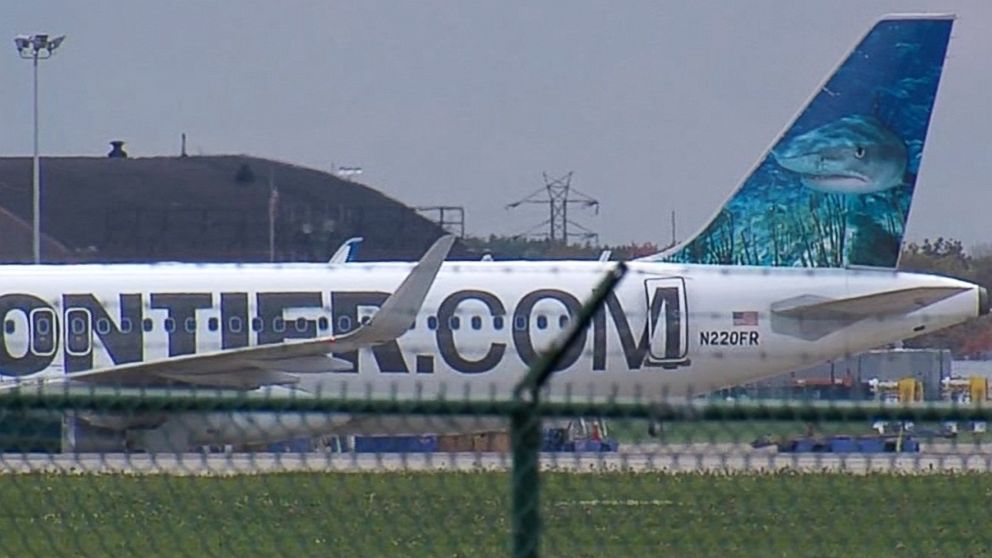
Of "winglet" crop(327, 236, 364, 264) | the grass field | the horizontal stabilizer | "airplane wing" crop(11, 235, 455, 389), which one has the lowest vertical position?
the grass field

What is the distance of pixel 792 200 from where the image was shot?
24281 mm

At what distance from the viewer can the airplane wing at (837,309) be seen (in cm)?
2206

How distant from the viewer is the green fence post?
5.00 m

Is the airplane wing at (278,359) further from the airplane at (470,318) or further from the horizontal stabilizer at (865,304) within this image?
the horizontal stabilizer at (865,304)

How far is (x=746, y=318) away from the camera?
74.9 feet

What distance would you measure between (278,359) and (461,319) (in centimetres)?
231

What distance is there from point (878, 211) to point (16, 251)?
26.7 metres

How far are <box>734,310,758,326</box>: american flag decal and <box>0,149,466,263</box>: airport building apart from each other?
20316mm

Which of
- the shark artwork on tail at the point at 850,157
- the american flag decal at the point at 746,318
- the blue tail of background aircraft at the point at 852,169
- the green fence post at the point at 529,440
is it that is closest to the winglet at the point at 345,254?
the blue tail of background aircraft at the point at 852,169

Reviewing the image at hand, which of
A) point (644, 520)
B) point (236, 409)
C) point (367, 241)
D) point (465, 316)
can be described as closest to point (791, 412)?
point (236, 409)

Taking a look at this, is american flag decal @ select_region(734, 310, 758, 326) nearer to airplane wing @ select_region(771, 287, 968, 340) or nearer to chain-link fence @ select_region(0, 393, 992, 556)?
airplane wing @ select_region(771, 287, 968, 340)

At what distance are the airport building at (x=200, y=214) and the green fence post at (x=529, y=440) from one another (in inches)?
1491

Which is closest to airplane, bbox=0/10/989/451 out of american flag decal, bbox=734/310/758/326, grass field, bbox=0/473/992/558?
american flag decal, bbox=734/310/758/326

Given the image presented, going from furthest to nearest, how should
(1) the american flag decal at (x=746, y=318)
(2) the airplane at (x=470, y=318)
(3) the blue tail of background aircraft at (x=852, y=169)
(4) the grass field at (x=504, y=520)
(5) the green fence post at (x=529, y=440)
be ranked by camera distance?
(3) the blue tail of background aircraft at (x=852, y=169), (1) the american flag decal at (x=746, y=318), (2) the airplane at (x=470, y=318), (4) the grass field at (x=504, y=520), (5) the green fence post at (x=529, y=440)
